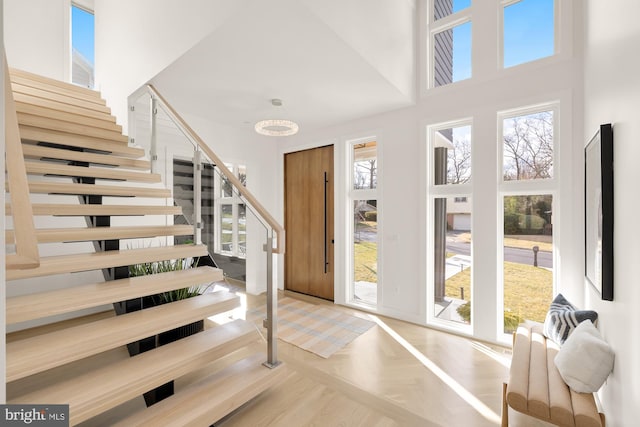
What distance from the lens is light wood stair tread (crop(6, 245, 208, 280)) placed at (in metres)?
1.88

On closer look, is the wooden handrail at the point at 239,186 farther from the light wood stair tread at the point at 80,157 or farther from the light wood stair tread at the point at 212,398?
the light wood stair tread at the point at 212,398

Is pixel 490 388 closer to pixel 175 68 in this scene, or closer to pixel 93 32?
pixel 175 68

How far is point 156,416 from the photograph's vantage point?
175cm

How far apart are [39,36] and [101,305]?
4777mm

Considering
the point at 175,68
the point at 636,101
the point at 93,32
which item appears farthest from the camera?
the point at 93,32

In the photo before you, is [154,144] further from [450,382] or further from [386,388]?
[450,382]

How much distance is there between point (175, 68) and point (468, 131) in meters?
3.40

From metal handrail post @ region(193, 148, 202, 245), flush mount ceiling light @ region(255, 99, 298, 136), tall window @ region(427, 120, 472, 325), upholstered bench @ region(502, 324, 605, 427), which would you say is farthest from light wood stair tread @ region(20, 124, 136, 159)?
upholstered bench @ region(502, 324, 605, 427)

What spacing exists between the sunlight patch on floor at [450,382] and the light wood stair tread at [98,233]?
2.62 m

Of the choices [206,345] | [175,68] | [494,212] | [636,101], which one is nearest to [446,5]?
[494,212]

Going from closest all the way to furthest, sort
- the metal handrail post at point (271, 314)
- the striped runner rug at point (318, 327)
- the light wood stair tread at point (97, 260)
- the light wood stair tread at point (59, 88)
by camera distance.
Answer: the light wood stair tread at point (97, 260), the metal handrail post at point (271, 314), the striped runner rug at point (318, 327), the light wood stair tread at point (59, 88)

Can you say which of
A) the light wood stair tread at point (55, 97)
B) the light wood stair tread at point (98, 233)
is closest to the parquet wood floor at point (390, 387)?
the light wood stair tread at point (98, 233)

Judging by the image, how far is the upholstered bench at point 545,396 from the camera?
62.7 inches

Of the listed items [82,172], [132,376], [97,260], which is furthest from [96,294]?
[82,172]
